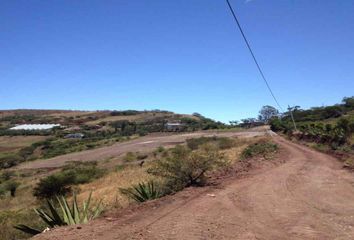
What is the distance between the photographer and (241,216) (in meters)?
9.02

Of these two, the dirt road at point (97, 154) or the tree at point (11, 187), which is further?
the dirt road at point (97, 154)

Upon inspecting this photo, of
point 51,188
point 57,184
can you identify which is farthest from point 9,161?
point 51,188

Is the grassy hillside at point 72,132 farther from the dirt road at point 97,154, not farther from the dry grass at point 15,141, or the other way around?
the dirt road at point 97,154

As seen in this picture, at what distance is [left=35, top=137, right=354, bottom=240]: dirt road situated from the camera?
7758 mm

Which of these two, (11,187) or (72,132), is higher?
(72,132)

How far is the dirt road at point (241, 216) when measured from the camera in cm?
776

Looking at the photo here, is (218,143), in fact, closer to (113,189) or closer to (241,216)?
(113,189)

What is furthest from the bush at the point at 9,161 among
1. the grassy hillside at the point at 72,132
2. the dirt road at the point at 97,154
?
the dirt road at the point at 97,154

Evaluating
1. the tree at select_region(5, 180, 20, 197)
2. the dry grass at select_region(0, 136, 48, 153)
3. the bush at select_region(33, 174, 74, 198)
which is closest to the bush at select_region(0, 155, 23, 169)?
the dry grass at select_region(0, 136, 48, 153)

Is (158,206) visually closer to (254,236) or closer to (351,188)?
(254,236)

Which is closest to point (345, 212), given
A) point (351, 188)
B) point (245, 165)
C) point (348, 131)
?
point (351, 188)

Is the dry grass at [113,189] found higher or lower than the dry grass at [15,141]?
higher

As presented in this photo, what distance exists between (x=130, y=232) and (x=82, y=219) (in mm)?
2434

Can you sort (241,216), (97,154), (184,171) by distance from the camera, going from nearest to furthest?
(241,216), (184,171), (97,154)
